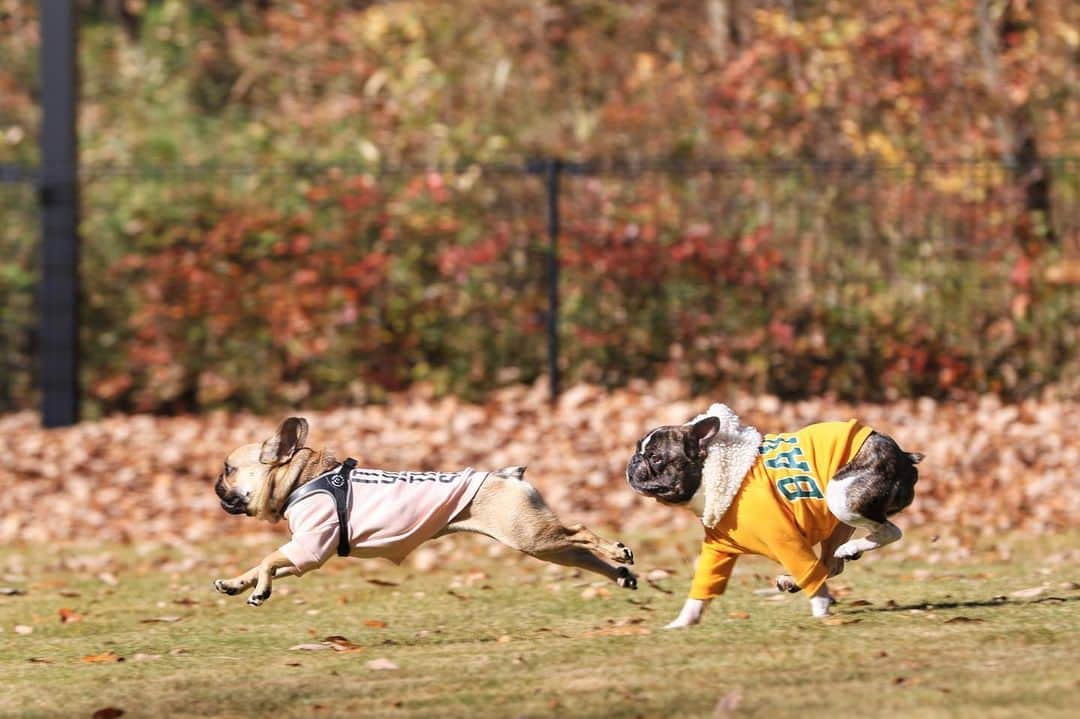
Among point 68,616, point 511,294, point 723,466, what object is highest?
point 511,294

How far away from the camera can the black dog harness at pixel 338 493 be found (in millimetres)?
6055

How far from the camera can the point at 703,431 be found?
19.9 ft

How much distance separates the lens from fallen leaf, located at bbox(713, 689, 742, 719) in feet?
16.3

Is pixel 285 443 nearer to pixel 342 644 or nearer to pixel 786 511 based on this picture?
pixel 342 644

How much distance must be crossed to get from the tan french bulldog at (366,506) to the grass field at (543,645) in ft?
1.33

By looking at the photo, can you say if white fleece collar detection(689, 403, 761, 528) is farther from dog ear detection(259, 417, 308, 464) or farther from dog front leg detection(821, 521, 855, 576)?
dog ear detection(259, 417, 308, 464)

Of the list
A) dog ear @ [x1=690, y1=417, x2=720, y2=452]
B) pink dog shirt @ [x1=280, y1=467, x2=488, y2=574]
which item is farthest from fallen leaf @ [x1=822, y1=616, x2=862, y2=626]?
pink dog shirt @ [x1=280, y1=467, x2=488, y2=574]

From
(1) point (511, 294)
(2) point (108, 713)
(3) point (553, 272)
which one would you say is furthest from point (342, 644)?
(1) point (511, 294)

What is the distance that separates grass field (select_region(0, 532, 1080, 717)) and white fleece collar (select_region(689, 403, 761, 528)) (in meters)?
0.50

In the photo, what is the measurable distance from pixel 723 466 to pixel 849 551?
0.60 m

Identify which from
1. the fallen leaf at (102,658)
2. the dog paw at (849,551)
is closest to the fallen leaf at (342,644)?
the fallen leaf at (102,658)

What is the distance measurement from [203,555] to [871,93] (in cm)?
846

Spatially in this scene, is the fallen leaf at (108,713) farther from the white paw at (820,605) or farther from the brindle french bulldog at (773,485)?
the white paw at (820,605)

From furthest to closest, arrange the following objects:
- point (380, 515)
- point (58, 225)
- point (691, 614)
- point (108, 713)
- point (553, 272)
A: 1. point (553, 272)
2. point (58, 225)
3. point (691, 614)
4. point (380, 515)
5. point (108, 713)
